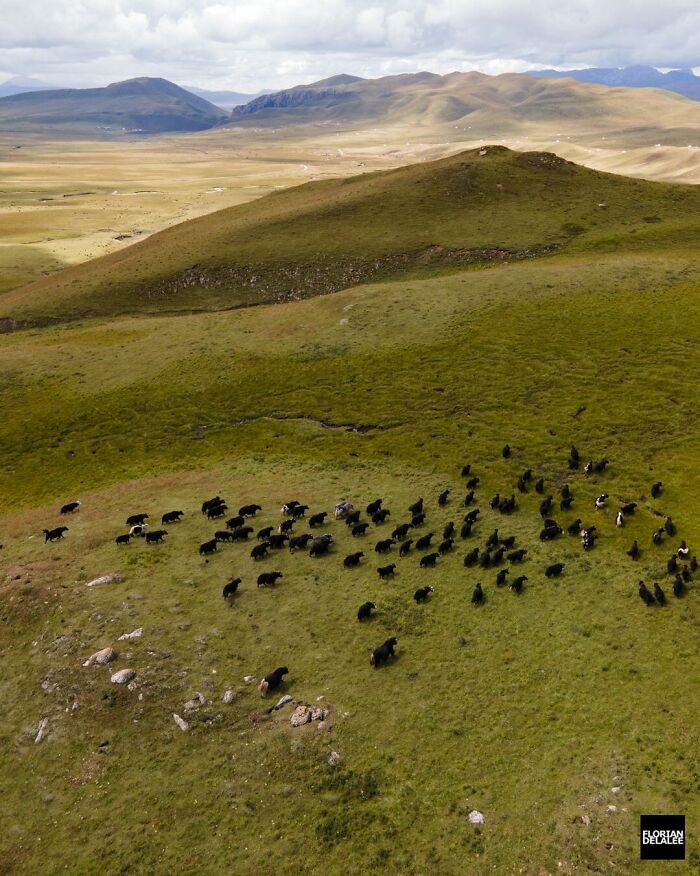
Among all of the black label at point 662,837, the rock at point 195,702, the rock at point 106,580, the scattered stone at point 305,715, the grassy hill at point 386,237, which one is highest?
the grassy hill at point 386,237

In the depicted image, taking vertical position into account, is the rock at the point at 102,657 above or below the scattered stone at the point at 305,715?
above

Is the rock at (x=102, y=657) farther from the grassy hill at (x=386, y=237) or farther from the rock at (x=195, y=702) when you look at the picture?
the grassy hill at (x=386, y=237)

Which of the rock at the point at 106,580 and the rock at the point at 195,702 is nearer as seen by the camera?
the rock at the point at 195,702

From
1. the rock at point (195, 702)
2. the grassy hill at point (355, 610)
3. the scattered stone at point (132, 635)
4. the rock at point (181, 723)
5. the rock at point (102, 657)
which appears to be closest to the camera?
the grassy hill at point (355, 610)

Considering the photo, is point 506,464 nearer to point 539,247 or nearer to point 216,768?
point 216,768

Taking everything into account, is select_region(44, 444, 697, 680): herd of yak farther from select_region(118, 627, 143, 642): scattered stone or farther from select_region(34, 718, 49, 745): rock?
select_region(34, 718, 49, 745): rock

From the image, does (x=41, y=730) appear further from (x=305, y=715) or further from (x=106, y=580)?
(x=305, y=715)

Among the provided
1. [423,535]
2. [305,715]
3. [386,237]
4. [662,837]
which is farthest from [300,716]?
[386,237]

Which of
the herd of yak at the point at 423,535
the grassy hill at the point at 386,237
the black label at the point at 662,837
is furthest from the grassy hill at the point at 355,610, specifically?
the grassy hill at the point at 386,237
